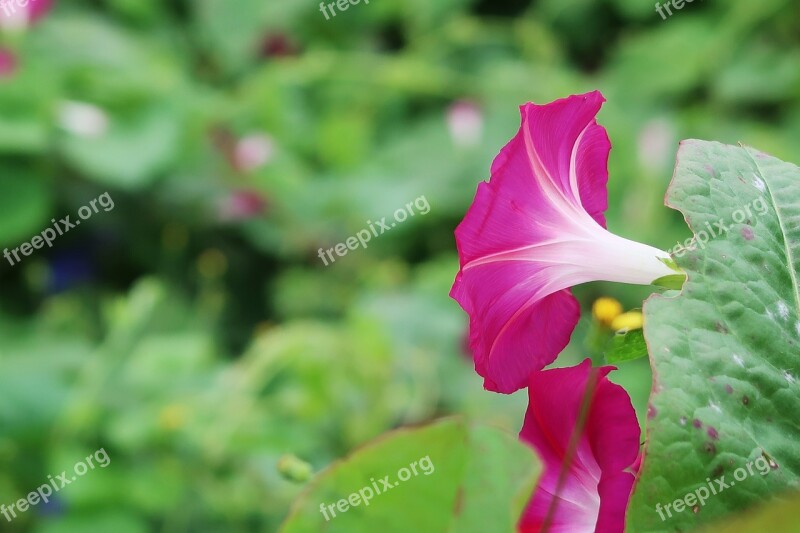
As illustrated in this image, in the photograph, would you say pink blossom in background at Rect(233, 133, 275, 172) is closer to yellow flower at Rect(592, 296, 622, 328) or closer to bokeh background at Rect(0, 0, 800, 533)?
bokeh background at Rect(0, 0, 800, 533)

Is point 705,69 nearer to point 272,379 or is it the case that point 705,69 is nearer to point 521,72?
point 521,72

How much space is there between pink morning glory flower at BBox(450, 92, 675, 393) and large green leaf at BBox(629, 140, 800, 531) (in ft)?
0.06

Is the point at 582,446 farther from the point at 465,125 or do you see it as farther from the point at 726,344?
the point at 465,125

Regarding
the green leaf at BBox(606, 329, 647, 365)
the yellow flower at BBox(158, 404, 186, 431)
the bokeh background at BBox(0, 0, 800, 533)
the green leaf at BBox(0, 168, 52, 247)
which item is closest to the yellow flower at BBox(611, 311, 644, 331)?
the green leaf at BBox(606, 329, 647, 365)

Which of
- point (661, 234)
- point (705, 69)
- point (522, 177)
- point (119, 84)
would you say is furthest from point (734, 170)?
point (705, 69)

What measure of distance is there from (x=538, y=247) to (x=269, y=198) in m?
1.40

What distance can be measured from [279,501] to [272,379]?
0.86ft

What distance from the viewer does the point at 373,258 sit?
64.5 inches

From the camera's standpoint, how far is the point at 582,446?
0.82 feet

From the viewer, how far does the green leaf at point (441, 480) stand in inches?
6.5

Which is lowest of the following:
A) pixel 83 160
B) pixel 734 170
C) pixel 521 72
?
pixel 521 72

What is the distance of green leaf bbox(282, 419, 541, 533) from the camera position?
16cm

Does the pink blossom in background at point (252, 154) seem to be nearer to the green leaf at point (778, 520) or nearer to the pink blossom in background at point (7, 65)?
the pink blossom in background at point (7, 65)

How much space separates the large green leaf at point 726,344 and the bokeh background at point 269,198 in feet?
2.52
